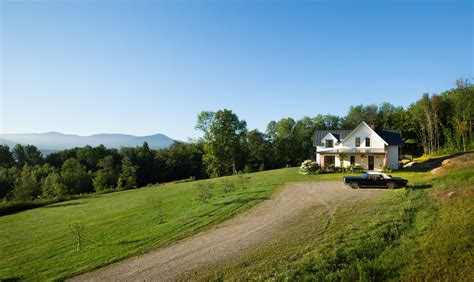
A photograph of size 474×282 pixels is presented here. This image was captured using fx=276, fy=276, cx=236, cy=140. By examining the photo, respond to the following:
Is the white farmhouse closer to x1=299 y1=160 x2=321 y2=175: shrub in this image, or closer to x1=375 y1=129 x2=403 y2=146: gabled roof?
x1=375 y1=129 x2=403 y2=146: gabled roof

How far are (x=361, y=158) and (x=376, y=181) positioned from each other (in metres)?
14.8

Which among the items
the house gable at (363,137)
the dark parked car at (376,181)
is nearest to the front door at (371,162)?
the house gable at (363,137)

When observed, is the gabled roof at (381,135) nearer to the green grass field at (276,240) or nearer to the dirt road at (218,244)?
the green grass field at (276,240)

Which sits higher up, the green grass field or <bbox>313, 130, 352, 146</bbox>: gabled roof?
<bbox>313, 130, 352, 146</bbox>: gabled roof

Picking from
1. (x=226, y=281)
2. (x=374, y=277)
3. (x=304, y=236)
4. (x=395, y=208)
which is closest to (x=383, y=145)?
(x=395, y=208)

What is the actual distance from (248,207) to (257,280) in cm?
926

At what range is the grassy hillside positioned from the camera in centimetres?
840

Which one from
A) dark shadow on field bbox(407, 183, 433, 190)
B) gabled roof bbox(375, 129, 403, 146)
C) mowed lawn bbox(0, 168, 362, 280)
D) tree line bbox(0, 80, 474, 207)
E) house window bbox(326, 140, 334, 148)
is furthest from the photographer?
tree line bbox(0, 80, 474, 207)

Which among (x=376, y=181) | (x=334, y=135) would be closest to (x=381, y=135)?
(x=334, y=135)

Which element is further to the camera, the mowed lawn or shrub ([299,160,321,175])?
shrub ([299,160,321,175])

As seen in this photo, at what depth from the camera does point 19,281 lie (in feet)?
35.4

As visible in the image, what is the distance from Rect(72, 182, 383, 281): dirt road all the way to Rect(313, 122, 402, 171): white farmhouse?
17.0 m

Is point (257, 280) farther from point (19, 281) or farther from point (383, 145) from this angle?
point (383, 145)

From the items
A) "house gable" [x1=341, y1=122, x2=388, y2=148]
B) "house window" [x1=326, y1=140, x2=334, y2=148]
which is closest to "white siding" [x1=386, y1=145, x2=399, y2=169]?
"house gable" [x1=341, y1=122, x2=388, y2=148]
